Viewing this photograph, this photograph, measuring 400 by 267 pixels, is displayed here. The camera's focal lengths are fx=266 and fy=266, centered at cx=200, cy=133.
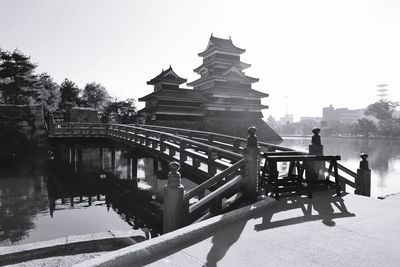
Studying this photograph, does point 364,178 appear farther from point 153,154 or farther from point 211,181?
point 153,154

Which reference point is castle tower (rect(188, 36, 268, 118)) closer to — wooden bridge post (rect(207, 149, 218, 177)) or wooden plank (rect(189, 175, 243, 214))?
wooden bridge post (rect(207, 149, 218, 177))

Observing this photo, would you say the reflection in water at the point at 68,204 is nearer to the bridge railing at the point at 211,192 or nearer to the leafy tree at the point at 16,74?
the bridge railing at the point at 211,192

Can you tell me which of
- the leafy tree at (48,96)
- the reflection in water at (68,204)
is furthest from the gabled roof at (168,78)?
the reflection in water at (68,204)

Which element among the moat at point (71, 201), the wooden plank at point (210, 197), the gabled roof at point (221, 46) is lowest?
the moat at point (71, 201)

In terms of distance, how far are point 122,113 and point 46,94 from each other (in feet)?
42.2

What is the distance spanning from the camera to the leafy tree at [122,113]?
40.3 meters

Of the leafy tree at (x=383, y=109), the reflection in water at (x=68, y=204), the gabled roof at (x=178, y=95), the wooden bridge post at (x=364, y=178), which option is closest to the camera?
the wooden bridge post at (x=364, y=178)

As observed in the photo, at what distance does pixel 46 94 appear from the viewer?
1658 inches

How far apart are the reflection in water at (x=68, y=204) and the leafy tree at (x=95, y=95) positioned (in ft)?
134

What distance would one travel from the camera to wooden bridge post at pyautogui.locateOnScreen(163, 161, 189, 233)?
416 centimetres

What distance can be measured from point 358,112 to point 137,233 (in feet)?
627

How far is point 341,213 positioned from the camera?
485cm

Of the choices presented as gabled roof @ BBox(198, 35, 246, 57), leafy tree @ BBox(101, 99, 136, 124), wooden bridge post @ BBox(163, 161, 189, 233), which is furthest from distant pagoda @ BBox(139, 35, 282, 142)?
wooden bridge post @ BBox(163, 161, 189, 233)

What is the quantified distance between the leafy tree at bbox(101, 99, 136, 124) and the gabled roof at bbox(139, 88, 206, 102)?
8.55 meters
